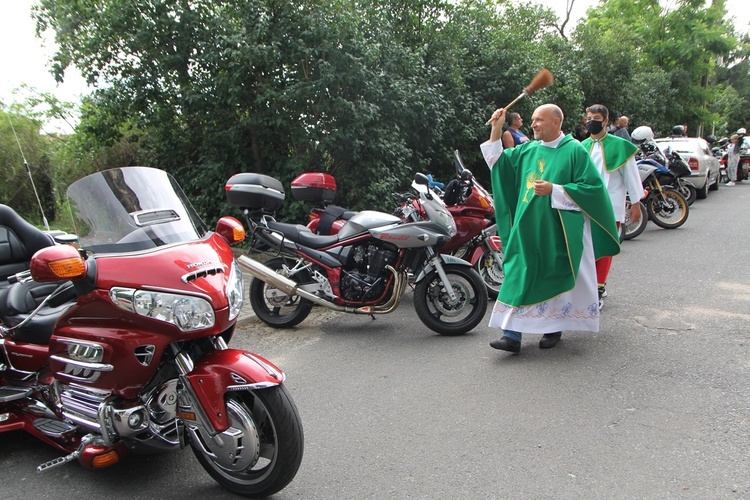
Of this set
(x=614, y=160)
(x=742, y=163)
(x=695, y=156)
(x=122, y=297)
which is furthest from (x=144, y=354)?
(x=742, y=163)

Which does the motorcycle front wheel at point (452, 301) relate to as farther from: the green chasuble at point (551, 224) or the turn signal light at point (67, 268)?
the turn signal light at point (67, 268)

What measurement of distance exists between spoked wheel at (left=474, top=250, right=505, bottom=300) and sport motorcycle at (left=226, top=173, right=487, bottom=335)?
39.4 inches

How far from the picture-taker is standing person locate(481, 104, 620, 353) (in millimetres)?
4836

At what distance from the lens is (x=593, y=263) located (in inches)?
197

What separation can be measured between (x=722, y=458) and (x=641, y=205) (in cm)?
785

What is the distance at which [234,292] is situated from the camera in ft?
9.75

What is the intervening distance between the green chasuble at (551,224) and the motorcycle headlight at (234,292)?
98.9 inches

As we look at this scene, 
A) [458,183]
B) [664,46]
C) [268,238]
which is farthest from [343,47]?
[664,46]

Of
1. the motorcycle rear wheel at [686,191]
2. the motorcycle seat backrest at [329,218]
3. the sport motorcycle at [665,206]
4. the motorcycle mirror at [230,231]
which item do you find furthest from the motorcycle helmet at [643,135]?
the motorcycle mirror at [230,231]

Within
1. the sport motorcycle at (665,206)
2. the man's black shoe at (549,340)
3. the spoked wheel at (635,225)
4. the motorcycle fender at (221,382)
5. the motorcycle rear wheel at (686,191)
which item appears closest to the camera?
the motorcycle fender at (221,382)

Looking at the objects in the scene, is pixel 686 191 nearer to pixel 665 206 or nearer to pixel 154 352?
pixel 665 206

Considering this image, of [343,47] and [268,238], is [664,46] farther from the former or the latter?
[268,238]

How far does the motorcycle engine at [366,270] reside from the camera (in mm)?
5623

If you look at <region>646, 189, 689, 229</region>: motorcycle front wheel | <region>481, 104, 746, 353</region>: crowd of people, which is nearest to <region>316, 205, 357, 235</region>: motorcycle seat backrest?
<region>481, 104, 746, 353</region>: crowd of people
